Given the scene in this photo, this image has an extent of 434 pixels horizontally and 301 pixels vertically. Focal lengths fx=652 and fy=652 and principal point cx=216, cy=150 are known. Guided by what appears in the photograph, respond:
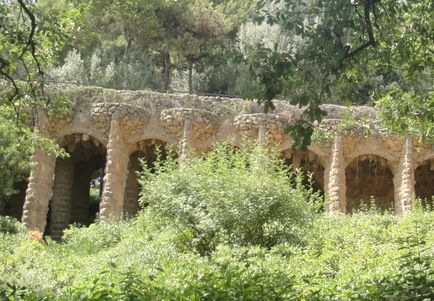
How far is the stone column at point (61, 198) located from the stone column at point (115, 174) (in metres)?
3.49

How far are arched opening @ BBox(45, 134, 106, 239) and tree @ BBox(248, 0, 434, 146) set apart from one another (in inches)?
527

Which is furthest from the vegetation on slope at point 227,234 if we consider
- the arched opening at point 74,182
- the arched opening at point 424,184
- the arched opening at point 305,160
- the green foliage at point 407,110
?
the arched opening at point 424,184

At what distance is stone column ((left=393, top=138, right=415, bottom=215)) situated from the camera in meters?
19.5

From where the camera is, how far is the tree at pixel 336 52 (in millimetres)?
6871

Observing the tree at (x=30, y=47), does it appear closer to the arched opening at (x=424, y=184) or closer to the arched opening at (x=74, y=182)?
the arched opening at (x=74, y=182)

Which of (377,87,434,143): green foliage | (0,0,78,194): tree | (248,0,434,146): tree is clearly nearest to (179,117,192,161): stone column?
(0,0,78,194): tree

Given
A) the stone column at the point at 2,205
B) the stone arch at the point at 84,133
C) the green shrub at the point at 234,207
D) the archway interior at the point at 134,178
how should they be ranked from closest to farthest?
the green shrub at the point at 234,207, the stone arch at the point at 84,133, the archway interior at the point at 134,178, the stone column at the point at 2,205

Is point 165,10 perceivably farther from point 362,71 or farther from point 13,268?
point 362,71

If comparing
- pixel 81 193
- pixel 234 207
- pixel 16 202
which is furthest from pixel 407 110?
pixel 16 202

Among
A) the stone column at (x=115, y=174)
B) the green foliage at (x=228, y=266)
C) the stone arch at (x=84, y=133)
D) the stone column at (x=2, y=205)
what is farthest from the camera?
the stone column at (x=2, y=205)

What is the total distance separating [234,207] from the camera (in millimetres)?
11070

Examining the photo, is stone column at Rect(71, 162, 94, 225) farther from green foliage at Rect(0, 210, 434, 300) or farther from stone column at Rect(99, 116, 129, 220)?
green foliage at Rect(0, 210, 434, 300)

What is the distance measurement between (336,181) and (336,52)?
43.1ft

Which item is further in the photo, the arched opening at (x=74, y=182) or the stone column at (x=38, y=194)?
the arched opening at (x=74, y=182)
